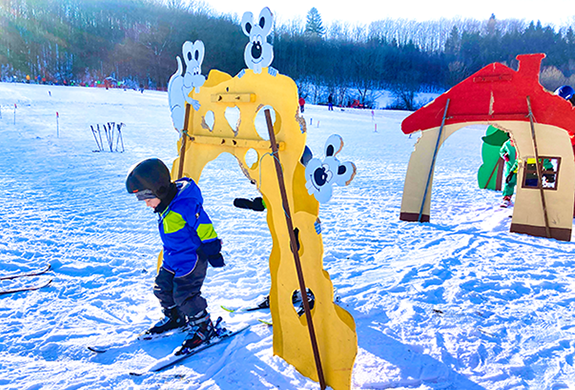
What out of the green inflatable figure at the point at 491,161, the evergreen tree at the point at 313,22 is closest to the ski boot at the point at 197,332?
the green inflatable figure at the point at 491,161

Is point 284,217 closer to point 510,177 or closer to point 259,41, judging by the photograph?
point 259,41

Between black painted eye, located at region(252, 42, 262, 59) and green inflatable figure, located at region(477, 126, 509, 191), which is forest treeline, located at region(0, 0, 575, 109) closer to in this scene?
green inflatable figure, located at region(477, 126, 509, 191)

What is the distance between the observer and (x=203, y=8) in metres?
70.7

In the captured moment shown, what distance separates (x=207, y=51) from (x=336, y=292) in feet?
184

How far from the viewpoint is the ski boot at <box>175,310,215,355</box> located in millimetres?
3072

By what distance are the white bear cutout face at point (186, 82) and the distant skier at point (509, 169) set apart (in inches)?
257

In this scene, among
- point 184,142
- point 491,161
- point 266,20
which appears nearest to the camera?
point 266,20

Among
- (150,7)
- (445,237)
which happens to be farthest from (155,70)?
(445,237)

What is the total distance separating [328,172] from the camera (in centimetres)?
236

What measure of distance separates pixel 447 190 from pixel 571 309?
18.7 ft

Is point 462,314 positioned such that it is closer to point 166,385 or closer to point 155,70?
point 166,385

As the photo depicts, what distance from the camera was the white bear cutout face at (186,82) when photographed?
327cm

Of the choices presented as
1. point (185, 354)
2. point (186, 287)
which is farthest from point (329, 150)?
point (185, 354)

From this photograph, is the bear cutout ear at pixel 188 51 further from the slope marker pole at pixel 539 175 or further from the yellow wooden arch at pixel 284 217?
the slope marker pole at pixel 539 175
